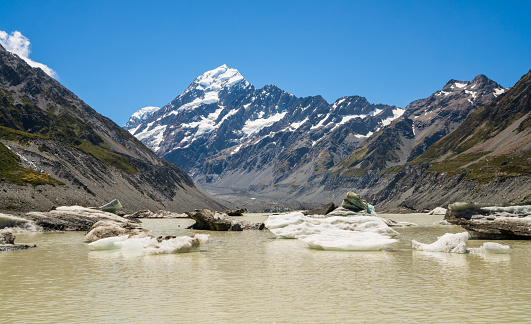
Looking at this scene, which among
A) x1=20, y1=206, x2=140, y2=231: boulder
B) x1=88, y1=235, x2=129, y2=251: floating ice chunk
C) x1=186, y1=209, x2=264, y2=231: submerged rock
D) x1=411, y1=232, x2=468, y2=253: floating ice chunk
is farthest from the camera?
x1=186, y1=209, x2=264, y2=231: submerged rock

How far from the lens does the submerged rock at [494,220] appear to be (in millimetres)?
44094

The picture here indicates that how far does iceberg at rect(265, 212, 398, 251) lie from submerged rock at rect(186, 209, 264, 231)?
47.5 feet

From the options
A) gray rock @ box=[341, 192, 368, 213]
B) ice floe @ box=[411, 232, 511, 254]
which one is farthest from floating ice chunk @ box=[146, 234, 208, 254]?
gray rock @ box=[341, 192, 368, 213]

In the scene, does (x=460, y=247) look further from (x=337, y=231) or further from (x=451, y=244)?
(x=337, y=231)

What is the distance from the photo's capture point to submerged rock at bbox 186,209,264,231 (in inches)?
2667

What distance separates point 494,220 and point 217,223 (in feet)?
127

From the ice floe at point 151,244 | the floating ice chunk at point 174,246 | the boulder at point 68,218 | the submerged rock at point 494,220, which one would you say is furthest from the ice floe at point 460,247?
the boulder at point 68,218

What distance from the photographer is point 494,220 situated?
148 feet

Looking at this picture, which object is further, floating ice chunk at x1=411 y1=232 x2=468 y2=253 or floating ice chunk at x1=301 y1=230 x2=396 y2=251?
floating ice chunk at x1=301 y1=230 x2=396 y2=251

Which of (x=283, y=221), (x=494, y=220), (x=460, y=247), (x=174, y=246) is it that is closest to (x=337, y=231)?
(x=283, y=221)

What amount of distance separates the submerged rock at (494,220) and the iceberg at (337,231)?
731cm

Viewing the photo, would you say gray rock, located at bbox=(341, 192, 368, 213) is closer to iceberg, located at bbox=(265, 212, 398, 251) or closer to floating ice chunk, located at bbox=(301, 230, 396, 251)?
iceberg, located at bbox=(265, 212, 398, 251)

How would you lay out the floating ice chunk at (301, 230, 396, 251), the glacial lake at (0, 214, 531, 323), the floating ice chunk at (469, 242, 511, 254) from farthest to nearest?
the floating ice chunk at (301, 230, 396, 251) < the floating ice chunk at (469, 242, 511, 254) < the glacial lake at (0, 214, 531, 323)

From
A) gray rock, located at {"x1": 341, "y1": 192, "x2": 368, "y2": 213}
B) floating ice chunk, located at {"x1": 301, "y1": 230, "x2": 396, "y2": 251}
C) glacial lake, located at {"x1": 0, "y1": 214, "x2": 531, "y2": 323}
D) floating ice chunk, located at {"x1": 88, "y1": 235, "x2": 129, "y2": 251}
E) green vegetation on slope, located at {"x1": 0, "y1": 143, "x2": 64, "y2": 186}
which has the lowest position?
glacial lake, located at {"x1": 0, "y1": 214, "x2": 531, "y2": 323}
